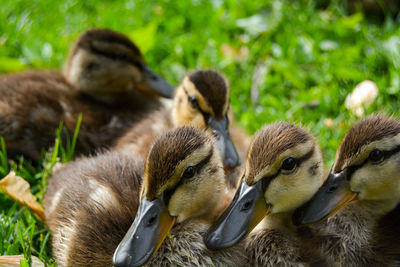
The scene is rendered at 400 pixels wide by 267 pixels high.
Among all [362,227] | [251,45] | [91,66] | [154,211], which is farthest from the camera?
[251,45]

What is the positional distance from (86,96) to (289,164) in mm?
1650

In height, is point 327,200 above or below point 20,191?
below

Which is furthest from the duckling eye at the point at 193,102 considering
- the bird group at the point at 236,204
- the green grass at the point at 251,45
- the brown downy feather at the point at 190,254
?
the brown downy feather at the point at 190,254

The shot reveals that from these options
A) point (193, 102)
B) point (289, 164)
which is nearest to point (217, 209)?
point (289, 164)

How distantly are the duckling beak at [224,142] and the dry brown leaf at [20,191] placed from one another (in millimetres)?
818

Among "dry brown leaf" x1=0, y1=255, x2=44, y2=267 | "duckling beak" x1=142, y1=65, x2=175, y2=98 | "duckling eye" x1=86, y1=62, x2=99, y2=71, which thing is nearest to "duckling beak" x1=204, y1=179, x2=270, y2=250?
"dry brown leaf" x1=0, y1=255, x2=44, y2=267

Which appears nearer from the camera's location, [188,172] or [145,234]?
[145,234]

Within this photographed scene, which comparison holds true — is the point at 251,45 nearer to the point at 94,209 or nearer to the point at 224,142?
the point at 224,142

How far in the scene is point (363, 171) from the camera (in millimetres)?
2111

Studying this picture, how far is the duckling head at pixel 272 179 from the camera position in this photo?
1955 mm

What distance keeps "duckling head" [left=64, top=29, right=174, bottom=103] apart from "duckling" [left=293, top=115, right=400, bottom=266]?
1.43 metres

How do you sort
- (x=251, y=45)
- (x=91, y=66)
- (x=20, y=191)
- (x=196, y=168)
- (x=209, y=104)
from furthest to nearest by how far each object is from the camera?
(x=251, y=45) < (x=91, y=66) < (x=209, y=104) < (x=20, y=191) < (x=196, y=168)

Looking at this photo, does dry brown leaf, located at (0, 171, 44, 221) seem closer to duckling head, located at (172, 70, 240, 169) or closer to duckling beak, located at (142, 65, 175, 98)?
duckling head, located at (172, 70, 240, 169)

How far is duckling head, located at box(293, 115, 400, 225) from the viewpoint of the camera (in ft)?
6.86
